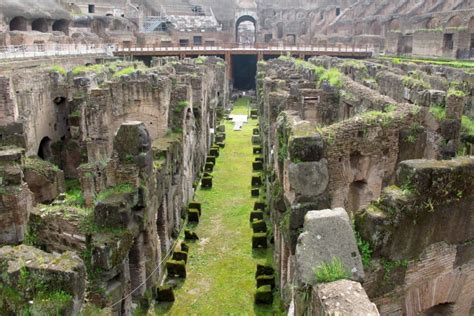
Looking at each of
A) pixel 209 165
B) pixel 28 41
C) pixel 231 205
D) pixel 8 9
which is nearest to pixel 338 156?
pixel 231 205

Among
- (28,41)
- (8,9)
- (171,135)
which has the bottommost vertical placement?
(171,135)

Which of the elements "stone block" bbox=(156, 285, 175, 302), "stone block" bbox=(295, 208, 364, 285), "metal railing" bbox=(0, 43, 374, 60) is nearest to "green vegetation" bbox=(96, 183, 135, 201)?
"stone block" bbox=(156, 285, 175, 302)

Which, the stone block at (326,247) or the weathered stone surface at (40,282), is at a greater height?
the stone block at (326,247)

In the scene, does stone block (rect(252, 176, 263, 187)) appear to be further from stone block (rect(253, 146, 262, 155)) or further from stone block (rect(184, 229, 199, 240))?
stone block (rect(184, 229, 199, 240))

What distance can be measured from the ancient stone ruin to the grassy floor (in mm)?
57

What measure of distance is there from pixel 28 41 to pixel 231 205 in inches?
1277

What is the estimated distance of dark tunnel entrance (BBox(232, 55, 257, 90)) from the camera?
61.0 m

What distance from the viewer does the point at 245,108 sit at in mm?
45719

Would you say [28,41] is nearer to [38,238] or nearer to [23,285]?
[38,238]

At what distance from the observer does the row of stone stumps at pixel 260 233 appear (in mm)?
12375

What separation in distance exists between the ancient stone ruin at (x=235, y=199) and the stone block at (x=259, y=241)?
0.10 meters

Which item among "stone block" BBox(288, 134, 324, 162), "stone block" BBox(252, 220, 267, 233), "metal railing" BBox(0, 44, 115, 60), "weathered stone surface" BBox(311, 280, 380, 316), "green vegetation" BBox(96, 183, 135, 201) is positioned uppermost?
"metal railing" BBox(0, 44, 115, 60)

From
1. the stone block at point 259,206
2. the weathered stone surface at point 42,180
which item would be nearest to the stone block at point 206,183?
the stone block at point 259,206

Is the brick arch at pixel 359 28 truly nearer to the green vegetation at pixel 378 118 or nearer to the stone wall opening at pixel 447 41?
the stone wall opening at pixel 447 41
